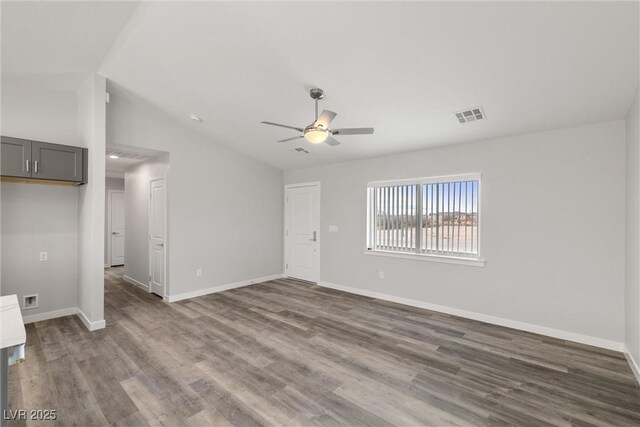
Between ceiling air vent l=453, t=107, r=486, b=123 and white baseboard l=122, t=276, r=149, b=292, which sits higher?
ceiling air vent l=453, t=107, r=486, b=123

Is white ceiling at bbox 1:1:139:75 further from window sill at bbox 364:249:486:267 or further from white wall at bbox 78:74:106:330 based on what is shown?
window sill at bbox 364:249:486:267

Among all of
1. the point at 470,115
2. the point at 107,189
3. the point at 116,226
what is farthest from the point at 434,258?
the point at 107,189

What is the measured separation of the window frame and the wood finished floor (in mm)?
839

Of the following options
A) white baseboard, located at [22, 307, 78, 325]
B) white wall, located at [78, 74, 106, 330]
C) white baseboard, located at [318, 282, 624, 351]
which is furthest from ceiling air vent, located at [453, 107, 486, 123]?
white baseboard, located at [22, 307, 78, 325]

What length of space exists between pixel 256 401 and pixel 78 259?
11.8ft

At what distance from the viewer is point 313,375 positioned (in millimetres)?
2594

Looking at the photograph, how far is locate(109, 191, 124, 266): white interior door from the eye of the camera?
26.1 feet

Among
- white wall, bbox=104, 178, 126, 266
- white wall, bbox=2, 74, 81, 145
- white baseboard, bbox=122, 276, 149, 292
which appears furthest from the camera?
white wall, bbox=104, 178, 126, 266

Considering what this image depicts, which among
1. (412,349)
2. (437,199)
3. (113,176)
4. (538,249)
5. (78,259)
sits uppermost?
(113,176)

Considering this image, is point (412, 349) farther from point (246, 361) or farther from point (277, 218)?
point (277, 218)

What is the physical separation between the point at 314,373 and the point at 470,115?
10.7 feet

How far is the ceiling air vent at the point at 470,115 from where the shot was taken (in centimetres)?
322

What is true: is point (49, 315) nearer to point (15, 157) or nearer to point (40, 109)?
point (15, 157)

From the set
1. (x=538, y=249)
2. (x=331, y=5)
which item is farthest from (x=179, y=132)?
(x=538, y=249)
